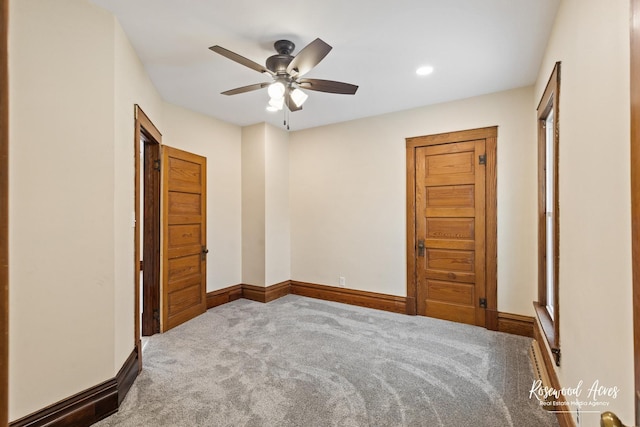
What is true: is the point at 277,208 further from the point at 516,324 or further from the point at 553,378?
the point at 553,378

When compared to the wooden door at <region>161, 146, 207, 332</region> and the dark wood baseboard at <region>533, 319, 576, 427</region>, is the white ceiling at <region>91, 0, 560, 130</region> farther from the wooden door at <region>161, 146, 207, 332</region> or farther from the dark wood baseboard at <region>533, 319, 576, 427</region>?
the dark wood baseboard at <region>533, 319, 576, 427</region>

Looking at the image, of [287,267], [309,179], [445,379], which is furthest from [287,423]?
[309,179]

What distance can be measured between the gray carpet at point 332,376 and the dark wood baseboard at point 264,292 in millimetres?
711

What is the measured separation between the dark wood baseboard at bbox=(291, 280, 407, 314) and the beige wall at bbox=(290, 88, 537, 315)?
0.27 feet

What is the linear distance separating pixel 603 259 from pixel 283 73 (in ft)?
7.26

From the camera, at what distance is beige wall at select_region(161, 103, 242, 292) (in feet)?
12.9

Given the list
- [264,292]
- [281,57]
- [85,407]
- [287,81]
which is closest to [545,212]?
[287,81]

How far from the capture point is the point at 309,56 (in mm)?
2049

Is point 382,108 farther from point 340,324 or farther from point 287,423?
point 287,423

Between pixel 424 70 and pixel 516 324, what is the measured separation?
9.16ft

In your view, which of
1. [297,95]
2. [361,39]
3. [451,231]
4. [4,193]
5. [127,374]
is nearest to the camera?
[4,193]

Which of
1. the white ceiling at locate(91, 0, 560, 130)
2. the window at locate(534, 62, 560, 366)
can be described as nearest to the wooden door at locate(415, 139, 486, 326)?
the window at locate(534, 62, 560, 366)

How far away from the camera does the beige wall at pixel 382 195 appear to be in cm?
326

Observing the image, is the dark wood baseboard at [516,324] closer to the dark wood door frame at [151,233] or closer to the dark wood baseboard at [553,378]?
the dark wood baseboard at [553,378]
